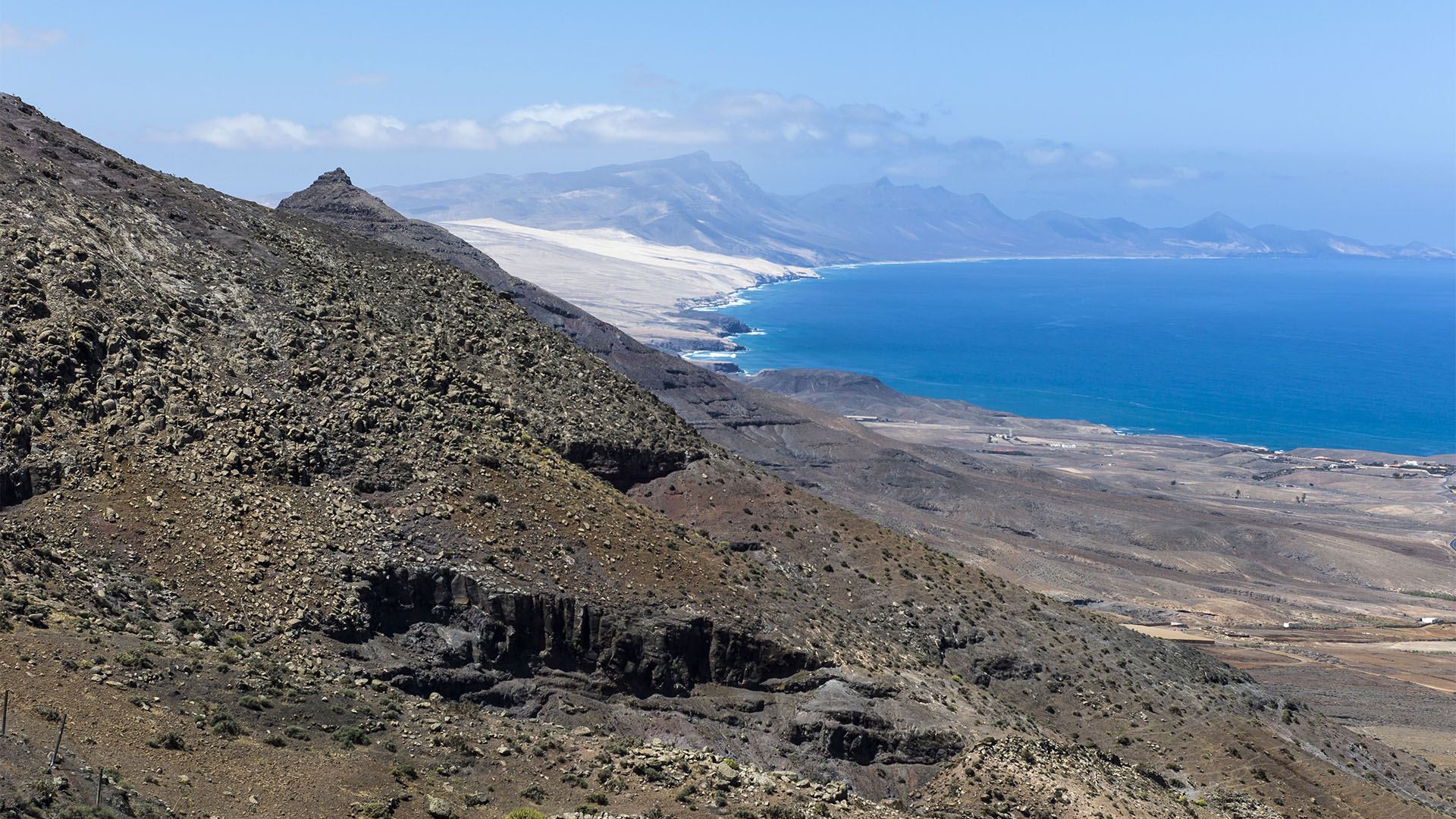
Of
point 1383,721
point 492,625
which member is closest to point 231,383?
point 492,625

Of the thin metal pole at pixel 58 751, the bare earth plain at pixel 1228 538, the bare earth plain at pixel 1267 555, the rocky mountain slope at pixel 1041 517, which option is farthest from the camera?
the rocky mountain slope at pixel 1041 517

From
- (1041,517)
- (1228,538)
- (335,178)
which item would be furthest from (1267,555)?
(335,178)

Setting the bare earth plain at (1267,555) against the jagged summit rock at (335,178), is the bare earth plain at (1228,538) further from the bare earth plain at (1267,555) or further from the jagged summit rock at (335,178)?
the jagged summit rock at (335,178)

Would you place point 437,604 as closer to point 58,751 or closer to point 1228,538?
point 58,751

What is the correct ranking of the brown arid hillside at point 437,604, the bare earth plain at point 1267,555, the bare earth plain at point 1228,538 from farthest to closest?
1. the bare earth plain at point 1228,538
2. the bare earth plain at point 1267,555
3. the brown arid hillside at point 437,604

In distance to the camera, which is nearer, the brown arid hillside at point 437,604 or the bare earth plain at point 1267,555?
the brown arid hillside at point 437,604

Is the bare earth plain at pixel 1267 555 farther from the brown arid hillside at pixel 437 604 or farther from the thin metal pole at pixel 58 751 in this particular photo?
the thin metal pole at pixel 58 751

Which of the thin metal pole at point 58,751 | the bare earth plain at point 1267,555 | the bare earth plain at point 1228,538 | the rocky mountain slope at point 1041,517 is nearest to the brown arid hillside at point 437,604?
the thin metal pole at point 58,751

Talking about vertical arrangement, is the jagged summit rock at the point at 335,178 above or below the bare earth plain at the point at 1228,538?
above
